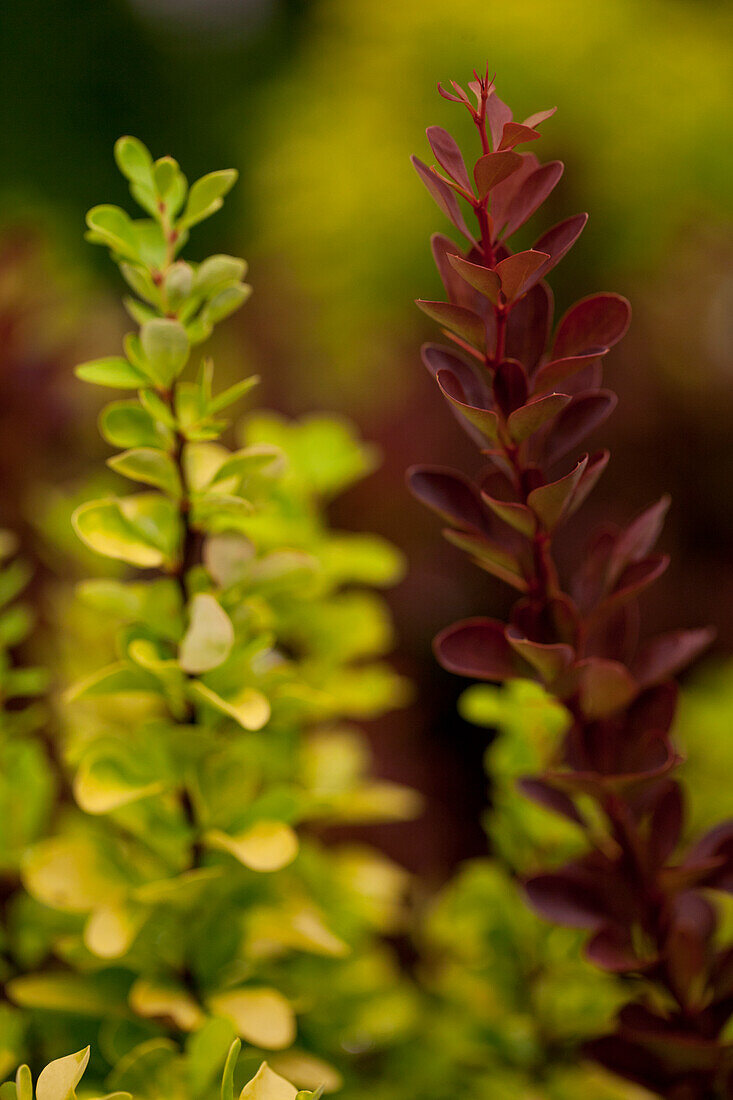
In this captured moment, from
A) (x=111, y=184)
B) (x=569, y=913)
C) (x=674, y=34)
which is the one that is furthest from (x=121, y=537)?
(x=111, y=184)

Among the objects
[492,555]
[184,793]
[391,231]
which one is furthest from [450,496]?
[391,231]

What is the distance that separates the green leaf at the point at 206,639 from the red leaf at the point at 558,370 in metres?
0.11

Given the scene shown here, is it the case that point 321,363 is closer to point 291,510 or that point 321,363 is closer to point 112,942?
point 291,510

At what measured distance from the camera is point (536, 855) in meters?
0.39

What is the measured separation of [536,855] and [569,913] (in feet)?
0.36

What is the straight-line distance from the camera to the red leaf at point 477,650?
265 mm

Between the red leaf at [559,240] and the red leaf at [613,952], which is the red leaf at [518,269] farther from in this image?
the red leaf at [613,952]

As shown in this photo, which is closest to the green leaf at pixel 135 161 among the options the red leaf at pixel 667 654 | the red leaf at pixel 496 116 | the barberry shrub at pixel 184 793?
the barberry shrub at pixel 184 793

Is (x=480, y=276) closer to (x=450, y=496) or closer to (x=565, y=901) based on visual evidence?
(x=450, y=496)

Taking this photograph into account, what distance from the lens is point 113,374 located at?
26cm

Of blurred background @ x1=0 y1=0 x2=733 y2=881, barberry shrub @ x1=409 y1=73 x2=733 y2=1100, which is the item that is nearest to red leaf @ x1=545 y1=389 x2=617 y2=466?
barberry shrub @ x1=409 y1=73 x2=733 y2=1100

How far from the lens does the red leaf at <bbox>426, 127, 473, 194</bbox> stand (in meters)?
0.23

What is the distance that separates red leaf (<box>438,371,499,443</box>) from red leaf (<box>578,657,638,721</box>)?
7cm

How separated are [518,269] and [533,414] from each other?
0.12 ft
